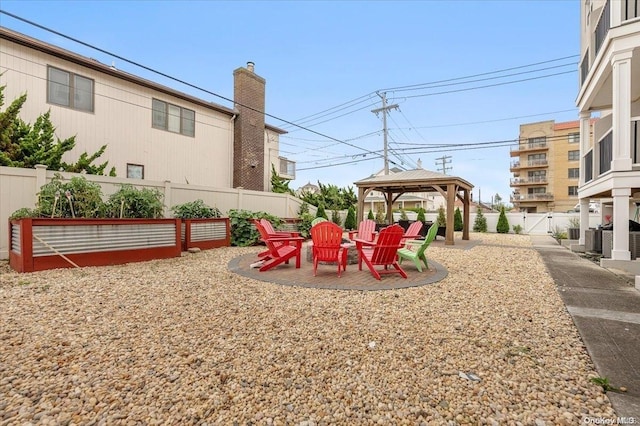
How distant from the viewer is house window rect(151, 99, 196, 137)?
1266cm

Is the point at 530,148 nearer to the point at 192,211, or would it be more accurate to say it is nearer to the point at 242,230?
the point at 242,230

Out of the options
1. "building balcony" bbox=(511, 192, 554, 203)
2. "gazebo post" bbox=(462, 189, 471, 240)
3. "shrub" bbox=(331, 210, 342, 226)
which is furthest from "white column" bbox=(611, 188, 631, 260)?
"building balcony" bbox=(511, 192, 554, 203)

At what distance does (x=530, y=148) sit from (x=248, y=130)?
160 ft

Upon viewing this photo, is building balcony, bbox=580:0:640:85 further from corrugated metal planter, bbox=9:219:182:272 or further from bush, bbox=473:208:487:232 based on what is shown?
bush, bbox=473:208:487:232

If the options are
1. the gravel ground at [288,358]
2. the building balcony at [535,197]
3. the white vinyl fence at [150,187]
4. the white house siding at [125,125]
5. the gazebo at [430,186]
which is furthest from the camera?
the building balcony at [535,197]

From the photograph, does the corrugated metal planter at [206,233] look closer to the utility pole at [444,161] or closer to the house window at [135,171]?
the house window at [135,171]

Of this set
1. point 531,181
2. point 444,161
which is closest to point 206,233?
point 444,161

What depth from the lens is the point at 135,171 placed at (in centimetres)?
1208

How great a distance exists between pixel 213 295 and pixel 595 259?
30.3 ft

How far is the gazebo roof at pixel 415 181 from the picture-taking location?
38.7 ft

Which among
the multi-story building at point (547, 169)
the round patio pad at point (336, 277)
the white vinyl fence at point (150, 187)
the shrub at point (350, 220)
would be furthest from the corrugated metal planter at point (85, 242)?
the multi-story building at point (547, 169)

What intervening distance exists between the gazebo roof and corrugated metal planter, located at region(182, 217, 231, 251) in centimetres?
658

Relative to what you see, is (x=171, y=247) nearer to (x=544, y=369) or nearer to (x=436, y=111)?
(x=544, y=369)

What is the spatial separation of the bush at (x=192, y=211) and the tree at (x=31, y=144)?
378 cm
